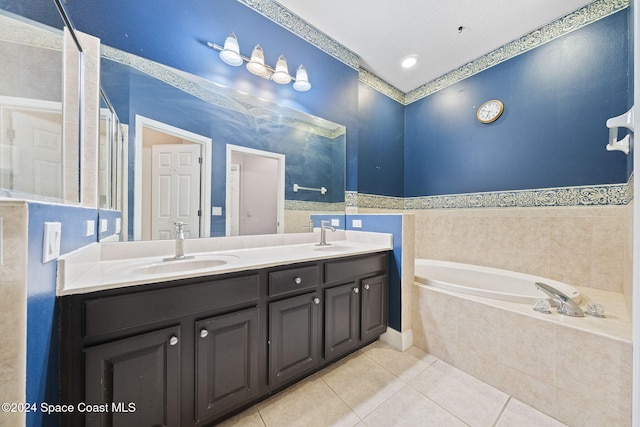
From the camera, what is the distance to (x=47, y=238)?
0.62 metres

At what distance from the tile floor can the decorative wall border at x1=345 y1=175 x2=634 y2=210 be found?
1.43 meters

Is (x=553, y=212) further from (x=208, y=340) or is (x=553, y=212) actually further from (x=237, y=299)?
(x=208, y=340)

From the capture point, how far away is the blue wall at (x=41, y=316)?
0.55m

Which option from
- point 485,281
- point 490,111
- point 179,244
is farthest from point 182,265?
point 490,111

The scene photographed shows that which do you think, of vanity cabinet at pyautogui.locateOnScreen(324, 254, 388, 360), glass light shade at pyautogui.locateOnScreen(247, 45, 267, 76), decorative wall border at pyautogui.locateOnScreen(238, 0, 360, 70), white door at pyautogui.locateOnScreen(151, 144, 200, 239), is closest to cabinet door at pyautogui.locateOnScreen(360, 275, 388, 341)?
vanity cabinet at pyautogui.locateOnScreen(324, 254, 388, 360)

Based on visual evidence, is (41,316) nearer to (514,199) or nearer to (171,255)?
(171,255)

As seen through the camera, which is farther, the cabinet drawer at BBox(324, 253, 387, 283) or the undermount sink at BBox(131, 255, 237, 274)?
the cabinet drawer at BBox(324, 253, 387, 283)

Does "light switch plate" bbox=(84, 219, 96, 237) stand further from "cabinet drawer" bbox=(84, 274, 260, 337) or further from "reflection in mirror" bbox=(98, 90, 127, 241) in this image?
"cabinet drawer" bbox=(84, 274, 260, 337)

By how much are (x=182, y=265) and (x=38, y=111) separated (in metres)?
0.83

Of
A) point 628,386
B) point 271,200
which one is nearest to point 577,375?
point 628,386

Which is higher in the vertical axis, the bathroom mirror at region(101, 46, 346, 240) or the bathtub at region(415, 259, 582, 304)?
the bathroom mirror at region(101, 46, 346, 240)

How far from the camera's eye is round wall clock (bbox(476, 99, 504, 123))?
7.48ft

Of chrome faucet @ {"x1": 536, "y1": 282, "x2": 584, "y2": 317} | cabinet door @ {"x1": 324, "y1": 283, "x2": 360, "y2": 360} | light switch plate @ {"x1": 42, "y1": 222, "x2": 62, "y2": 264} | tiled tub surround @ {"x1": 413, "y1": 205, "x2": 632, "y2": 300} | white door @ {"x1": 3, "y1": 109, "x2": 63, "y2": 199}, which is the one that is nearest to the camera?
light switch plate @ {"x1": 42, "y1": 222, "x2": 62, "y2": 264}

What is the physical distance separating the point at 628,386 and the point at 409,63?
287 centimetres
